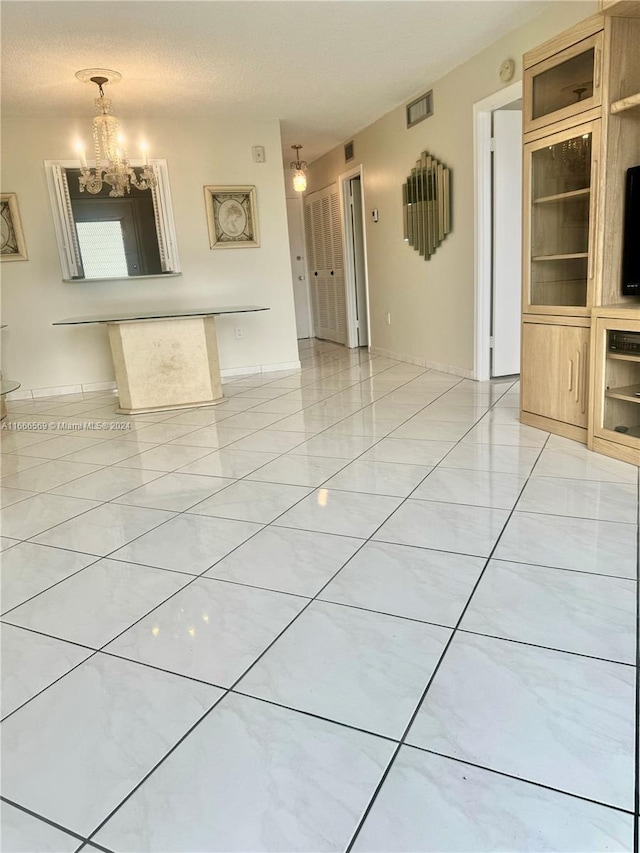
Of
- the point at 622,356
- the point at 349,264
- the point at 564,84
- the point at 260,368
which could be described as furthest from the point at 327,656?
the point at 349,264

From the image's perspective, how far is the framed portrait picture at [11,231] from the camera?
4.80 m

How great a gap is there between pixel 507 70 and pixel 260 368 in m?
3.29

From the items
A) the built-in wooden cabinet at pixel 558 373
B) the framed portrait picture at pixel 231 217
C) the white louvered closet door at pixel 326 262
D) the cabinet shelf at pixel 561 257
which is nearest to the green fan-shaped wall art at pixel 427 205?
the framed portrait picture at pixel 231 217

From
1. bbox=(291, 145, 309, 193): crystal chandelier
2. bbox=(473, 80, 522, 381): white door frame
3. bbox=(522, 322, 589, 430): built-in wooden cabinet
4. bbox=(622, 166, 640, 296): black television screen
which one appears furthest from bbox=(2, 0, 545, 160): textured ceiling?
bbox=(522, 322, 589, 430): built-in wooden cabinet

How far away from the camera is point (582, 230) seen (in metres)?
2.78

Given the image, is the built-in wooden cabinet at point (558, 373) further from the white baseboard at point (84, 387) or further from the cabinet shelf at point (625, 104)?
the white baseboard at point (84, 387)

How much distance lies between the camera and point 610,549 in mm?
1778

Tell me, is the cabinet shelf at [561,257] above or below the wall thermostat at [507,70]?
below

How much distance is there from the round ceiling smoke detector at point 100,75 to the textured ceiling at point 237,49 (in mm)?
50

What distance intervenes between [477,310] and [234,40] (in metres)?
2.50

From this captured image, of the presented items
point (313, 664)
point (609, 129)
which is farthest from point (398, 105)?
point (313, 664)

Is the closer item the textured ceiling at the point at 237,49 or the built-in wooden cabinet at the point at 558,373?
the built-in wooden cabinet at the point at 558,373

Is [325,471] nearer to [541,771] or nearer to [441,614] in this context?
[441,614]

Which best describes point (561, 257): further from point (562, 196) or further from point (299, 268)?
point (299, 268)
